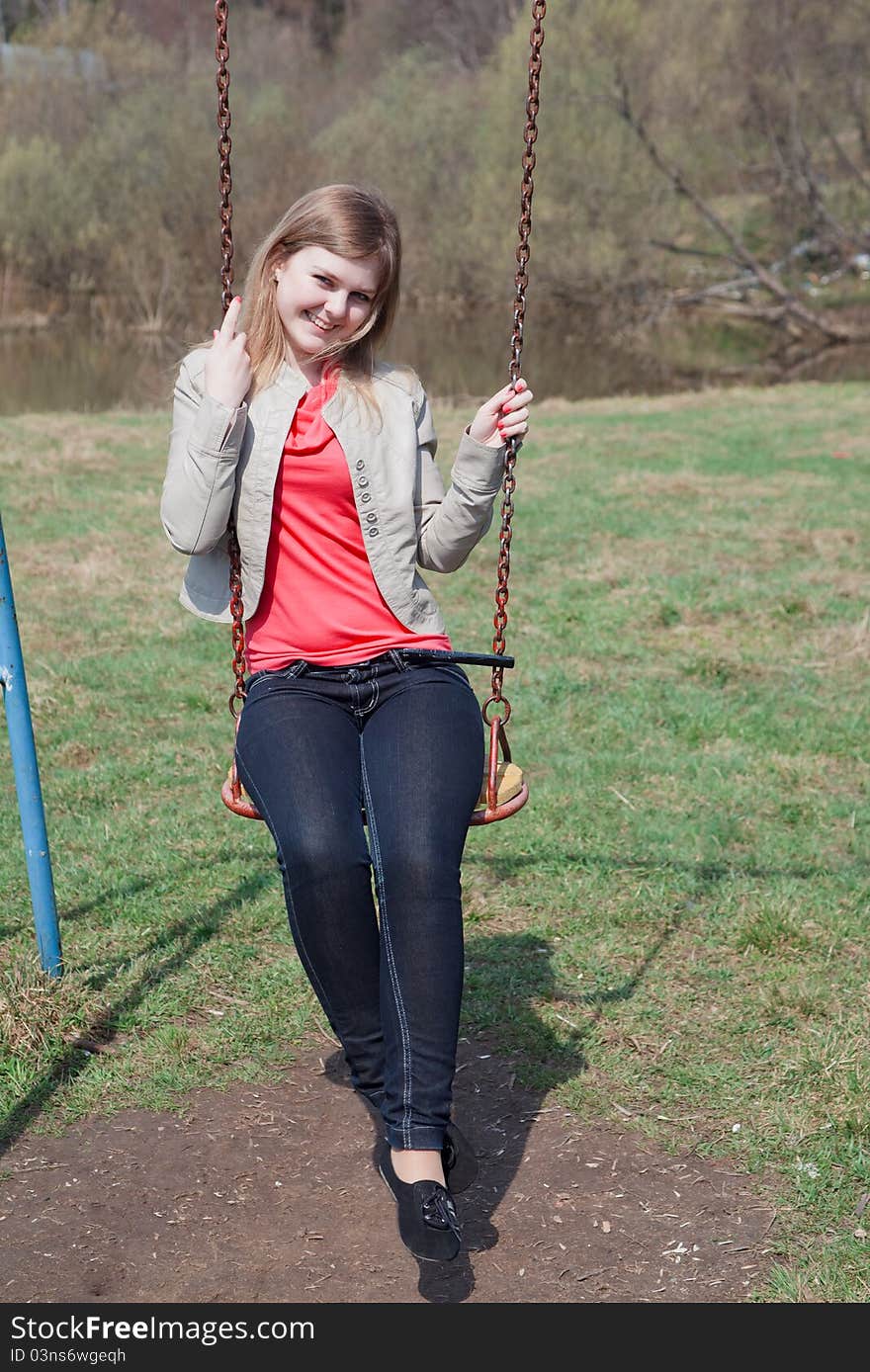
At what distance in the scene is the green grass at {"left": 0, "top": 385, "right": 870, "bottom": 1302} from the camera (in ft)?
9.80

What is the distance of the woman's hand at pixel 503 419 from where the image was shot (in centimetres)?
284

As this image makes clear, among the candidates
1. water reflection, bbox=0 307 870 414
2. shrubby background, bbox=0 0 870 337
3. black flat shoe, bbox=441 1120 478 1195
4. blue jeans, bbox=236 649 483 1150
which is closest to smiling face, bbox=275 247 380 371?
blue jeans, bbox=236 649 483 1150

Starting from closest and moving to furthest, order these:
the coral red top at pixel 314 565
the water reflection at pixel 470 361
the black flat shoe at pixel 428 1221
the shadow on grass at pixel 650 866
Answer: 1. the black flat shoe at pixel 428 1221
2. the coral red top at pixel 314 565
3. the shadow on grass at pixel 650 866
4. the water reflection at pixel 470 361

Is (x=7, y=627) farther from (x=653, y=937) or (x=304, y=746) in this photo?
(x=653, y=937)

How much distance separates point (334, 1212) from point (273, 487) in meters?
1.38

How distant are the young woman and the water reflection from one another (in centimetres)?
1357

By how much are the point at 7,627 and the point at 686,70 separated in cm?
2895

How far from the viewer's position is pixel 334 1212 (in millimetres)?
2576

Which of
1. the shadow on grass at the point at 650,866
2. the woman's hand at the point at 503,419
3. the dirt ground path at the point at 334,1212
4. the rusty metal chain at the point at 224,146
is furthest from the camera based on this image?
the shadow on grass at the point at 650,866

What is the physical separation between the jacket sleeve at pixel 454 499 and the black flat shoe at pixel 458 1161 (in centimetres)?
109

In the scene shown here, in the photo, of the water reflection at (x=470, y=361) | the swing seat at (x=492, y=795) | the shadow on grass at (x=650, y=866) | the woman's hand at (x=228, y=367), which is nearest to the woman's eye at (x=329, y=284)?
the woman's hand at (x=228, y=367)

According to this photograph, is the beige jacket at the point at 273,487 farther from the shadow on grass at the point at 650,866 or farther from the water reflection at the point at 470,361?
the water reflection at the point at 470,361

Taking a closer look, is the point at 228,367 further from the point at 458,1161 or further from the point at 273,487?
the point at 458,1161

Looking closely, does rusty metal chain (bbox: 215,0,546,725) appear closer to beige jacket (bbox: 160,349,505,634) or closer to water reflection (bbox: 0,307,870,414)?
beige jacket (bbox: 160,349,505,634)
